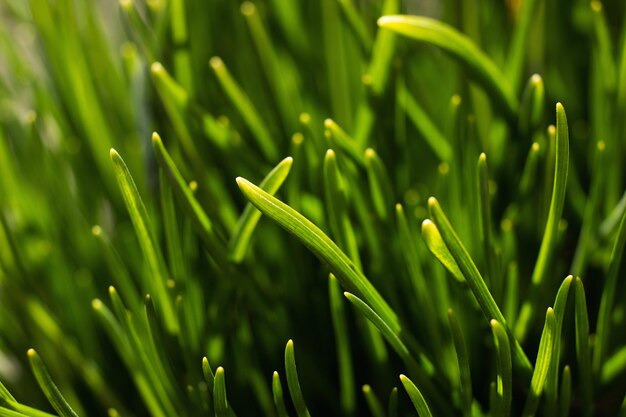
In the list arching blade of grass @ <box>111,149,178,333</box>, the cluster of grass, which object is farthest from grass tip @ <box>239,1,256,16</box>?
arching blade of grass @ <box>111,149,178,333</box>

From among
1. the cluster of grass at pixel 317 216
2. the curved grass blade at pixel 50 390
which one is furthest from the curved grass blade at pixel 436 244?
the curved grass blade at pixel 50 390

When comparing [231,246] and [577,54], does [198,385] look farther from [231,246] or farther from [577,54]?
[577,54]

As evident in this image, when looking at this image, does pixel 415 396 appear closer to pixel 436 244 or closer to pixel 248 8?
pixel 436 244

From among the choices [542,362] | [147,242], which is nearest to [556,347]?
[542,362]

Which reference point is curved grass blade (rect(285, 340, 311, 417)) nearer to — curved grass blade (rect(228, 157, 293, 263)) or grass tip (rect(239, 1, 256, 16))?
curved grass blade (rect(228, 157, 293, 263))

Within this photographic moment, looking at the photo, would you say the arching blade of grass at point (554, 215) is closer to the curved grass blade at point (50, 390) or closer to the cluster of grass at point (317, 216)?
the cluster of grass at point (317, 216)

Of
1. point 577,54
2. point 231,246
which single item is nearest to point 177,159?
point 231,246
